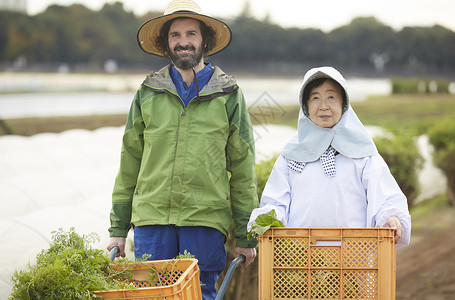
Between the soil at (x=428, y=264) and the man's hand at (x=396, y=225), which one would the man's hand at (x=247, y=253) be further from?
the soil at (x=428, y=264)

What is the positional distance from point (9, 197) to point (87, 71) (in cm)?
2161

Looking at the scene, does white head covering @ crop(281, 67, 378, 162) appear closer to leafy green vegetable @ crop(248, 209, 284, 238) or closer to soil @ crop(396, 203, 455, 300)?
leafy green vegetable @ crop(248, 209, 284, 238)

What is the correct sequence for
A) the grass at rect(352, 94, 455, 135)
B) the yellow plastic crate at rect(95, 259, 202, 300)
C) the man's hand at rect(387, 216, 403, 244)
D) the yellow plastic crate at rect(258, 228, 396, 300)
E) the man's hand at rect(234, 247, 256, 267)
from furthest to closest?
the grass at rect(352, 94, 455, 135)
the man's hand at rect(234, 247, 256, 267)
the man's hand at rect(387, 216, 403, 244)
the yellow plastic crate at rect(258, 228, 396, 300)
the yellow plastic crate at rect(95, 259, 202, 300)

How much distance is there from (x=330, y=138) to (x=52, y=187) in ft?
15.4

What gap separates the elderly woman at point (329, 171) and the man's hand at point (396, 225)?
0.41 feet

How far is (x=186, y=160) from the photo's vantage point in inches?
126

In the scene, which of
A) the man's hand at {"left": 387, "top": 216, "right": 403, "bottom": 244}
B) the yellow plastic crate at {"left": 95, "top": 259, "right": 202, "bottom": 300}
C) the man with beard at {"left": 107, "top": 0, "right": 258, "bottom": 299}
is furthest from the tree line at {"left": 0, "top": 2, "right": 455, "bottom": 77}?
the yellow plastic crate at {"left": 95, "top": 259, "right": 202, "bottom": 300}

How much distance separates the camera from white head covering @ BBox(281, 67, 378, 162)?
3.05 metres

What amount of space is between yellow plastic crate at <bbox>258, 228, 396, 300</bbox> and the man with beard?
0.67m

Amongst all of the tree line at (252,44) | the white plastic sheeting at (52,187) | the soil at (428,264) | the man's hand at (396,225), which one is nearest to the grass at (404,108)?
the tree line at (252,44)

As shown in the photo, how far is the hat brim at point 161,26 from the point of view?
3365 millimetres

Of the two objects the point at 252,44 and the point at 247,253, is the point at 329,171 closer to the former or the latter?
the point at 247,253

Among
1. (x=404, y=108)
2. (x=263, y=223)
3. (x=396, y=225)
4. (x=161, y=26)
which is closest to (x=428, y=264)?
(x=396, y=225)

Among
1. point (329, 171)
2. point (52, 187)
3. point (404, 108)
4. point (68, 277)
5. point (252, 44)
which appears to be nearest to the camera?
point (68, 277)
